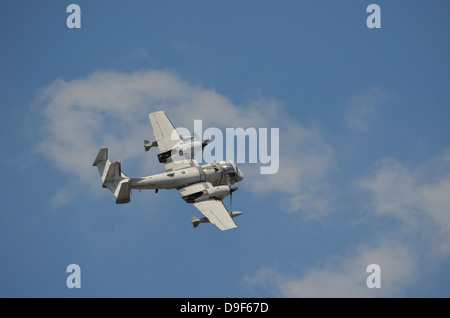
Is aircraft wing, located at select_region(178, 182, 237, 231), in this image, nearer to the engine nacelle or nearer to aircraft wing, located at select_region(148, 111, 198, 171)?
the engine nacelle

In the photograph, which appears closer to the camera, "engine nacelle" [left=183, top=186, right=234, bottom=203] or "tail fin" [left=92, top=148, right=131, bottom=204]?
"tail fin" [left=92, top=148, right=131, bottom=204]

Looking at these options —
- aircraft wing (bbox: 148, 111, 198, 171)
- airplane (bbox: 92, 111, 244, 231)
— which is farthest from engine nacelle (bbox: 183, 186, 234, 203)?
aircraft wing (bbox: 148, 111, 198, 171)

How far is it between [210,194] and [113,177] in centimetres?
1204

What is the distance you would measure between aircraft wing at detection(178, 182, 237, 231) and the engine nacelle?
0.41m

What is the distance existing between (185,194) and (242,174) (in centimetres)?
1012

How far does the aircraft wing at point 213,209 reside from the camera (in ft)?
320

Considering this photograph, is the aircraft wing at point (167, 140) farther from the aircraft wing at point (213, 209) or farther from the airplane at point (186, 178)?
the aircraft wing at point (213, 209)

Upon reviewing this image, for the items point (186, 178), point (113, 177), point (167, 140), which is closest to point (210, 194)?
point (186, 178)

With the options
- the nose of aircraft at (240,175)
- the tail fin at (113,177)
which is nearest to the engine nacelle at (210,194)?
the nose of aircraft at (240,175)

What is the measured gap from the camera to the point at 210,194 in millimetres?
101062

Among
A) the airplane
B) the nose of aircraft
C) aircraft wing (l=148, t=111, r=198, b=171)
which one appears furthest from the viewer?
the nose of aircraft

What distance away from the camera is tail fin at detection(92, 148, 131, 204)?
97.4m
